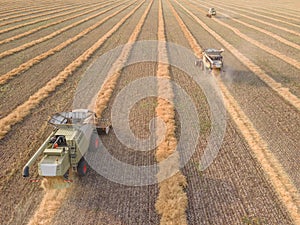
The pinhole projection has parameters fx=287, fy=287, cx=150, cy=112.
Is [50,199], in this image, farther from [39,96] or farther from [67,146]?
[39,96]

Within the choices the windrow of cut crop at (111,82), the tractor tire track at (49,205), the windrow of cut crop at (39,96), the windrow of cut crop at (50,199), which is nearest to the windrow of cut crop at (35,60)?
the windrow of cut crop at (39,96)

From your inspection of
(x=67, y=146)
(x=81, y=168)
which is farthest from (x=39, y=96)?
(x=81, y=168)

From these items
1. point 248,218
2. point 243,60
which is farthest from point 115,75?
point 248,218

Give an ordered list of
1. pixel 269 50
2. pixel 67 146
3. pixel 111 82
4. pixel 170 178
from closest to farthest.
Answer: pixel 67 146 → pixel 170 178 → pixel 111 82 → pixel 269 50

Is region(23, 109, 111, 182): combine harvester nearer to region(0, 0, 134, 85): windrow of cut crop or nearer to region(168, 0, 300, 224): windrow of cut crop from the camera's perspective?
region(168, 0, 300, 224): windrow of cut crop

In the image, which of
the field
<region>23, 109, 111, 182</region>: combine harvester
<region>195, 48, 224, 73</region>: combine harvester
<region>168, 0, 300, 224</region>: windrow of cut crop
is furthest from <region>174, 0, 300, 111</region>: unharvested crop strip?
<region>23, 109, 111, 182</region>: combine harvester

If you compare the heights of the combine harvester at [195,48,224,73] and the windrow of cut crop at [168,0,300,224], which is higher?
the combine harvester at [195,48,224,73]
